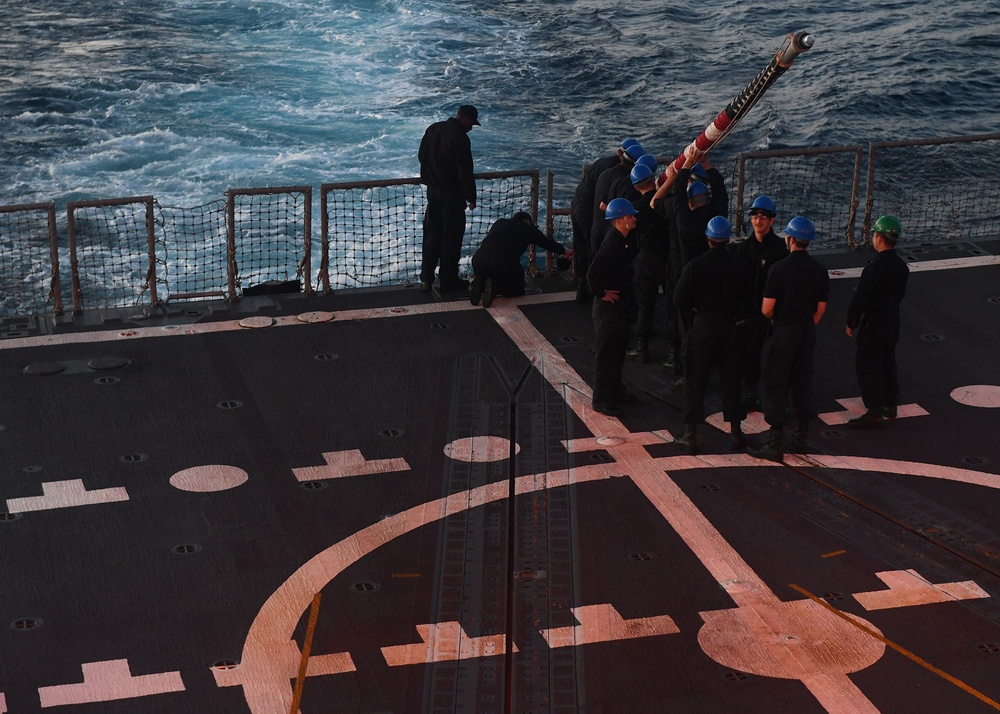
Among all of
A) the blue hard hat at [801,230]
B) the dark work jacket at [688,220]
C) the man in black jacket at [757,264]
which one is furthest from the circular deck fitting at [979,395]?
the dark work jacket at [688,220]

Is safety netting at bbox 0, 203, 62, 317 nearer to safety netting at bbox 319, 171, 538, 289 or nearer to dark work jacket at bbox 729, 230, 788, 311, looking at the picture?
safety netting at bbox 319, 171, 538, 289

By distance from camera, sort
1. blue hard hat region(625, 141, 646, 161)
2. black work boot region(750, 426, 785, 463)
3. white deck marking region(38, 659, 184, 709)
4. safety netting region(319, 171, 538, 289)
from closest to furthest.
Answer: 1. white deck marking region(38, 659, 184, 709)
2. black work boot region(750, 426, 785, 463)
3. blue hard hat region(625, 141, 646, 161)
4. safety netting region(319, 171, 538, 289)

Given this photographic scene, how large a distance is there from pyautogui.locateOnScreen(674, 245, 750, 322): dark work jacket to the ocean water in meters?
17.3

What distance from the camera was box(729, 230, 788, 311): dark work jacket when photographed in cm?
1210

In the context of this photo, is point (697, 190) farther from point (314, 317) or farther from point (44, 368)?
point (44, 368)

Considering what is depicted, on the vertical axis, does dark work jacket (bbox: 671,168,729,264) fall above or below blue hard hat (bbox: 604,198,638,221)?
below

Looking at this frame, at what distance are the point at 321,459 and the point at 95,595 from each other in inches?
103

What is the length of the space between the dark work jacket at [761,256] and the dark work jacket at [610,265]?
982mm

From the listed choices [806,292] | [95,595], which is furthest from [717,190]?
[95,595]

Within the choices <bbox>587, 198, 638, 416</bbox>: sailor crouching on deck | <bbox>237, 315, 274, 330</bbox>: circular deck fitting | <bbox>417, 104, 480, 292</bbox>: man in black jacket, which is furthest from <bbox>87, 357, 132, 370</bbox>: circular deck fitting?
<bbox>587, 198, 638, 416</bbox>: sailor crouching on deck

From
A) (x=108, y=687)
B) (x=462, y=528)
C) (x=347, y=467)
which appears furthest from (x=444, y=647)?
(x=347, y=467)

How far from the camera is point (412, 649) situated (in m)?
8.91

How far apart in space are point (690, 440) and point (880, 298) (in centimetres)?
215

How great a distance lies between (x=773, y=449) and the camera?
11656 millimetres
